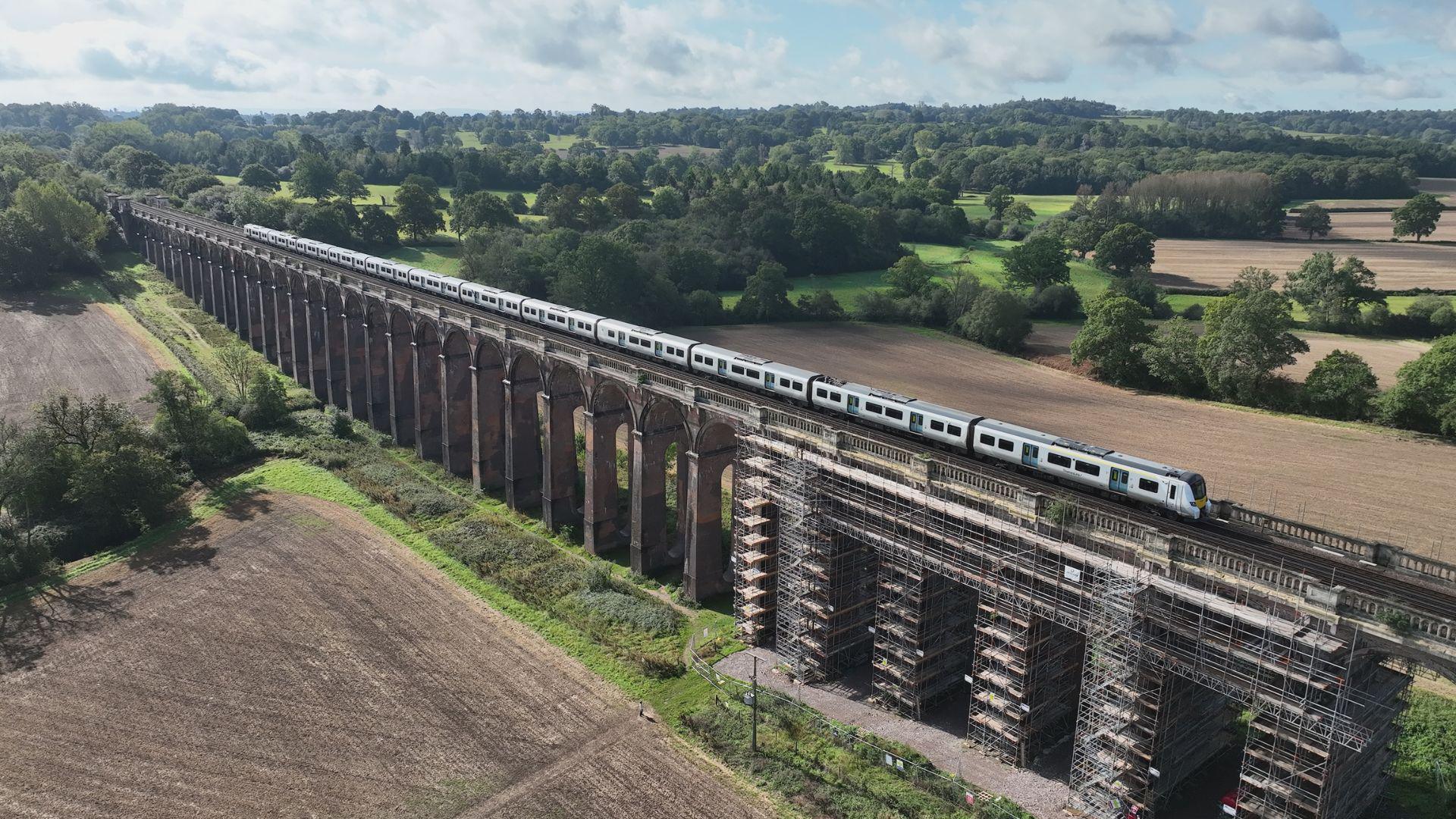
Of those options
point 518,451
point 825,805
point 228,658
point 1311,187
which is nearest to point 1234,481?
point 825,805

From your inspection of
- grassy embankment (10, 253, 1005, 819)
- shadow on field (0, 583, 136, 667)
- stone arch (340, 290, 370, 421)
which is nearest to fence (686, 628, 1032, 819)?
grassy embankment (10, 253, 1005, 819)

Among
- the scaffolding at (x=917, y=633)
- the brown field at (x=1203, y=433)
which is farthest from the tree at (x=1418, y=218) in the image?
the scaffolding at (x=917, y=633)

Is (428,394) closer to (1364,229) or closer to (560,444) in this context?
(560,444)

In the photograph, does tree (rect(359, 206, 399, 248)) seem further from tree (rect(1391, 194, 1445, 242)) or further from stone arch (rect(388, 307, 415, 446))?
tree (rect(1391, 194, 1445, 242))

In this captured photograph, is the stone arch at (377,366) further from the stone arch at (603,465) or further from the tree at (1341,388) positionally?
the tree at (1341,388)

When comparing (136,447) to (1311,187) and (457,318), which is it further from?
(1311,187)

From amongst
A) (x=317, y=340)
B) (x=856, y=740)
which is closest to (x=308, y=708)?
(x=856, y=740)
